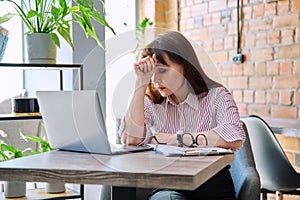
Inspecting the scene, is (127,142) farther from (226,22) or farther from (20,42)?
(226,22)

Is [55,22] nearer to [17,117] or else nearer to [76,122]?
[17,117]

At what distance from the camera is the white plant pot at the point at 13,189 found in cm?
190

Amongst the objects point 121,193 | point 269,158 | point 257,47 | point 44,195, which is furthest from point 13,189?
point 257,47

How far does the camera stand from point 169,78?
1.80m

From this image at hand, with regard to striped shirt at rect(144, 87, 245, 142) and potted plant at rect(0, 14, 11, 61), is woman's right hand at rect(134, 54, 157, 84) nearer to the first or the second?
striped shirt at rect(144, 87, 245, 142)

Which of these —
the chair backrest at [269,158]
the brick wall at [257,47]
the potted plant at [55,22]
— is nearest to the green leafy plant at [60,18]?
the potted plant at [55,22]

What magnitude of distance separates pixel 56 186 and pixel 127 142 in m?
0.56

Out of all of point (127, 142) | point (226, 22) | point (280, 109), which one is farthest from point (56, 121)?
point (226, 22)

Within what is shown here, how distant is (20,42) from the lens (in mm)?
2744

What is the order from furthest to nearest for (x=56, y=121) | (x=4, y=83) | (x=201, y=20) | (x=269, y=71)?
(x=201, y=20)
(x=269, y=71)
(x=4, y=83)
(x=56, y=121)

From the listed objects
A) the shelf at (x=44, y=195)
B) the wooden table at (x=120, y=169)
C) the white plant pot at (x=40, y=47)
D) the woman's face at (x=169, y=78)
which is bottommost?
the shelf at (x=44, y=195)

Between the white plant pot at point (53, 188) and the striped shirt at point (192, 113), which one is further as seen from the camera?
the white plant pot at point (53, 188)

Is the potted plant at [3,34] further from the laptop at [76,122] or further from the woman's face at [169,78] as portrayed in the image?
the woman's face at [169,78]

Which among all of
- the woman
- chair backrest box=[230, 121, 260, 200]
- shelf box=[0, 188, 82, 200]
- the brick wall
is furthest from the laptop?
the brick wall
